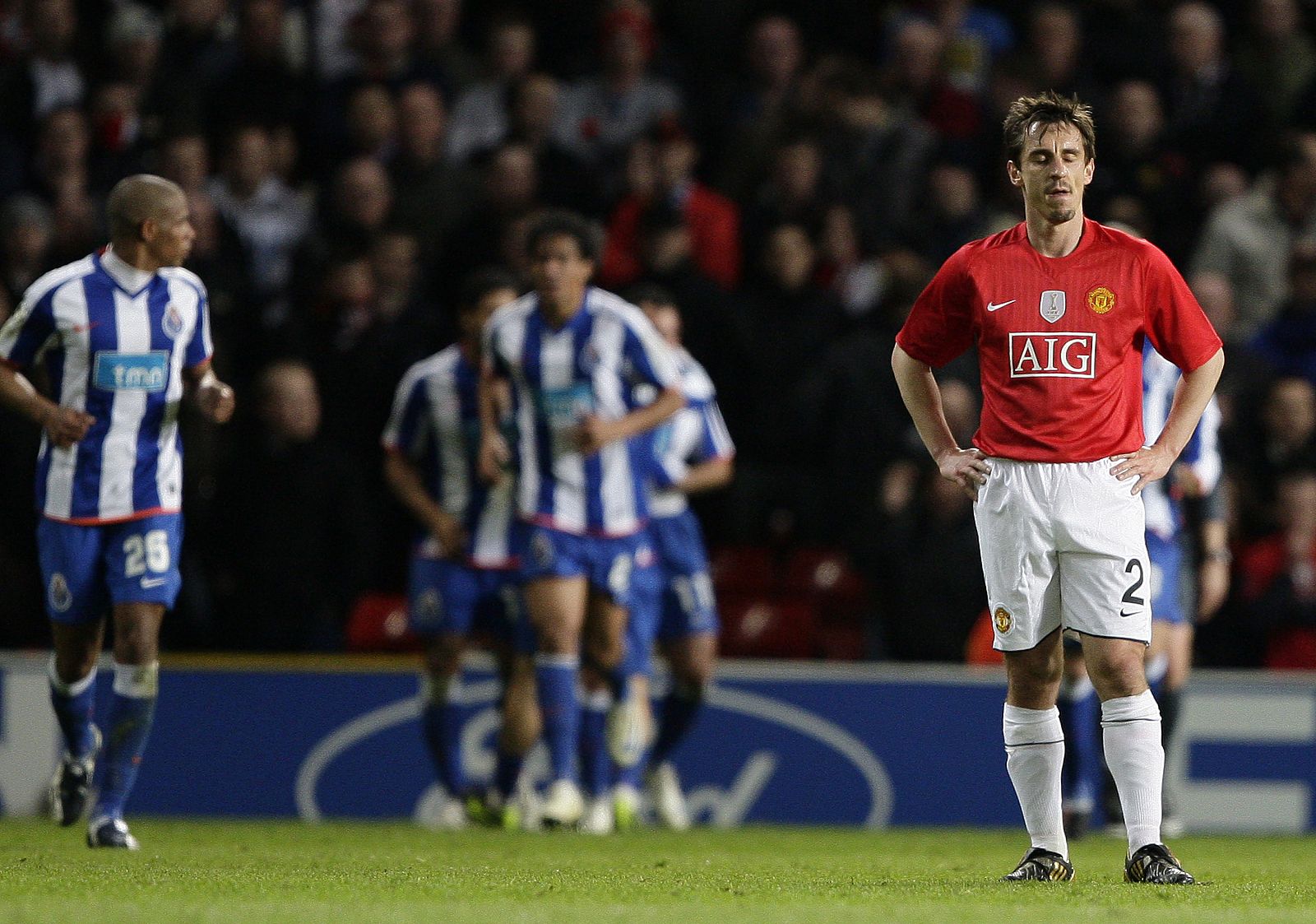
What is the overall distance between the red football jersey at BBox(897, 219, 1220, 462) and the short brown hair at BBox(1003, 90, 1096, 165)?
249 mm

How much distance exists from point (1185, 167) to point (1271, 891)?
770cm

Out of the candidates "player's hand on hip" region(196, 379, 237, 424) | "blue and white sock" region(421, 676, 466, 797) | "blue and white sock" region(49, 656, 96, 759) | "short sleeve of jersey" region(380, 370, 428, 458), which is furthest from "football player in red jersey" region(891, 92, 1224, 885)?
"short sleeve of jersey" region(380, 370, 428, 458)

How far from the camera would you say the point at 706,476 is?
1040cm

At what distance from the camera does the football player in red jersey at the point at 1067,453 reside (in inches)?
221

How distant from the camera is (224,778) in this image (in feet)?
33.8

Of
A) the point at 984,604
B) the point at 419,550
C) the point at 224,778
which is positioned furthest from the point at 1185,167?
the point at 224,778

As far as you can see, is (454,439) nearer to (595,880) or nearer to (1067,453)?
(595,880)

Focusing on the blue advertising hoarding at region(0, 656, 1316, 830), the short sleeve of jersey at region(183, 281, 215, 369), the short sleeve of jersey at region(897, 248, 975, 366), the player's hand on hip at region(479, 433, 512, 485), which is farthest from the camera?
the blue advertising hoarding at region(0, 656, 1316, 830)

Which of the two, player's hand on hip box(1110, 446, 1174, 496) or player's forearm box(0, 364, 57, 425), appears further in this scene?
player's forearm box(0, 364, 57, 425)

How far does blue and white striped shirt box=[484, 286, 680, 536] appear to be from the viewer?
8875mm

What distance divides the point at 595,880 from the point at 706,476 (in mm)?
4658

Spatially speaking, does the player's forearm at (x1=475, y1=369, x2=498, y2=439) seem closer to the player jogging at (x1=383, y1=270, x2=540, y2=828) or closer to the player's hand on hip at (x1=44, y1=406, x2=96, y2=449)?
the player jogging at (x1=383, y1=270, x2=540, y2=828)

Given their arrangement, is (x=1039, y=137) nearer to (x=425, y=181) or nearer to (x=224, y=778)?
(x=224, y=778)

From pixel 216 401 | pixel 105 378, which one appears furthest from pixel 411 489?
pixel 105 378
